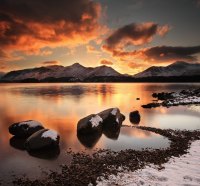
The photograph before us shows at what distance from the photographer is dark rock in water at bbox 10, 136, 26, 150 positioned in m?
17.3

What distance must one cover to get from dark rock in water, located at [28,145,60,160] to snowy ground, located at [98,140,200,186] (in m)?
5.38

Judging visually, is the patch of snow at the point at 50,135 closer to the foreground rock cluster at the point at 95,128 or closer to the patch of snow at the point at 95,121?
the foreground rock cluster at the point at 95,128

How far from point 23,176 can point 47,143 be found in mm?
4108

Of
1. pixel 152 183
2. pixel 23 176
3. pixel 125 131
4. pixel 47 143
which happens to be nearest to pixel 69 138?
pixel 47 143

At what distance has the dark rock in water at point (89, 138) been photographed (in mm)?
17891

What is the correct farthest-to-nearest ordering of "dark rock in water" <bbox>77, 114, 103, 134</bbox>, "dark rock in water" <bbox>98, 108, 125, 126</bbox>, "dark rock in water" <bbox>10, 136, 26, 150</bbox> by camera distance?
1. "dark rock in water" <bbox>98, 108, 125, 126</bbox>
2. "dark rock in water" <bbox>77, 114, 103, 134</bbox>
3. "dark rock in water" <bbox>10, 136, 26, 150</bbox>

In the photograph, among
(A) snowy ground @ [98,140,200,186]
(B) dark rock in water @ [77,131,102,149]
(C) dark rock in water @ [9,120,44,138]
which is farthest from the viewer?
(C) dark rock in water @ [9,120,44,138]

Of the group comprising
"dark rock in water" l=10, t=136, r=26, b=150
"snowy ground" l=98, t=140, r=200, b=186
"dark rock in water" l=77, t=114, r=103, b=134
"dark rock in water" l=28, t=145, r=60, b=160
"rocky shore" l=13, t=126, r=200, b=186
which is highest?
"dark rock in water" l=77, t=114, r=103, b=134

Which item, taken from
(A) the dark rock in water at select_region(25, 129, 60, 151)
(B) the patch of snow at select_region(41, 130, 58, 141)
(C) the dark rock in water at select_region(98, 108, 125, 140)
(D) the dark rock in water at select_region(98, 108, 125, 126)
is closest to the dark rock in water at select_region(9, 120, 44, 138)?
(A) the dark rock in water at select_region(25, 129, 60, 151)

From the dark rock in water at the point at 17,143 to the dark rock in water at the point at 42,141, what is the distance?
0.97 metres

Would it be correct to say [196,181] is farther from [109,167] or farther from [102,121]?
[102,121]

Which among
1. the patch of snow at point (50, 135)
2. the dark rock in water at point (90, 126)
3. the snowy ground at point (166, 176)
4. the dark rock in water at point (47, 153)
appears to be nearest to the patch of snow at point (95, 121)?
the dark rock in water at point (90, 126)

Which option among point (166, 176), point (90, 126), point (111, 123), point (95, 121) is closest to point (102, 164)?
point (166, 176)

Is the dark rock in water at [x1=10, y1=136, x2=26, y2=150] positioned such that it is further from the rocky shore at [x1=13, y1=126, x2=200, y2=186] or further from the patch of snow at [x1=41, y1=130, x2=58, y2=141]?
the rocky shore at [x1=13, y1=126, x2=200, y2=186]
